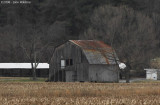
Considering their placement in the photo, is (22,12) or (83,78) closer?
(83,78)

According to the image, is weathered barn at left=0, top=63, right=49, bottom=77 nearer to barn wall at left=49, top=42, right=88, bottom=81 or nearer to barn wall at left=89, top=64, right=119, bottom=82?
barn wall at left=49, top=42, right=88, bottom=81

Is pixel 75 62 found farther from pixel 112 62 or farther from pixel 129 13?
pixel 129 13

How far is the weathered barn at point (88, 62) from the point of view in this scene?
246 feet

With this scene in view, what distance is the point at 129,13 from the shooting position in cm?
9544

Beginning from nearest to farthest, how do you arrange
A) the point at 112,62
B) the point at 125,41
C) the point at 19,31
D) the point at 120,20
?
the point at 112,62 → the point at 125,41 → the point at 120,20 → the point at 19,31

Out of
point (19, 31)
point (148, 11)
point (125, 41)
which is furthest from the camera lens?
point (19, 31)

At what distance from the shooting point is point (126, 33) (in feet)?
281

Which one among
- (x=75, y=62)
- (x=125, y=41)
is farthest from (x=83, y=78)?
(x=125, y=41)

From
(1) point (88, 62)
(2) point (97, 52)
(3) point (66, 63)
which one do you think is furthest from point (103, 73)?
(3) point (66, 63)

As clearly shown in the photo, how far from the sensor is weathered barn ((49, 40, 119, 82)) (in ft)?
246

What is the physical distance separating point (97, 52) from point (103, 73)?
3.44 metres

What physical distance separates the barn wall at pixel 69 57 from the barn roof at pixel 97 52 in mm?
854

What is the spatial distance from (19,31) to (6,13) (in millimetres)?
11136

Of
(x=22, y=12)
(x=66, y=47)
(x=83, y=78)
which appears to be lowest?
(x=83, y=78)
